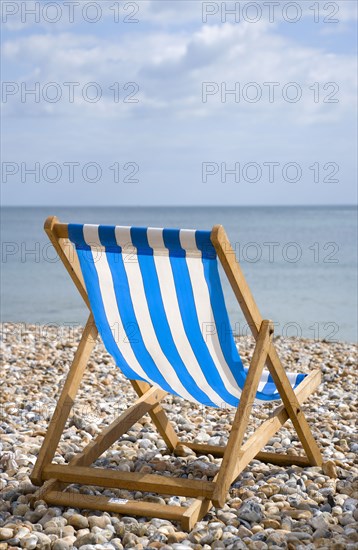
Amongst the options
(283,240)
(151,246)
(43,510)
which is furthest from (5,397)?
(283,240)

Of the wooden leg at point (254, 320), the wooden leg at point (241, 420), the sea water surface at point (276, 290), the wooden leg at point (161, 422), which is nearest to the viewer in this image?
the wooden leg at point (254, 320)

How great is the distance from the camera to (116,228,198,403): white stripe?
3040mm

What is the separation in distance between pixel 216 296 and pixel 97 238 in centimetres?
53

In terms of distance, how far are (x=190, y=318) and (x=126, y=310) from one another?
306mm

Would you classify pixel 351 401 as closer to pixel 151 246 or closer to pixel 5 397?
pixel 5 397

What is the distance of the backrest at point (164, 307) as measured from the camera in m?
2.87

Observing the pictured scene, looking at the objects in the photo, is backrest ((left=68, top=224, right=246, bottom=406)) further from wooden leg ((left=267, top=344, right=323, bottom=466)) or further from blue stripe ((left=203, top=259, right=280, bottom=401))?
wooden leg ((left=267, top=344, right=323, bottom=466))

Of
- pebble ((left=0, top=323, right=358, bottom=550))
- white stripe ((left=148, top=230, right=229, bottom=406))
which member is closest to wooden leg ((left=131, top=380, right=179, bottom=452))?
pebble ((left=0, top=323, right=358, bottom=550))

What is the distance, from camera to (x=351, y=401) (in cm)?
493

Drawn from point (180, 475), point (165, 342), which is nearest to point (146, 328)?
point (165, 342)

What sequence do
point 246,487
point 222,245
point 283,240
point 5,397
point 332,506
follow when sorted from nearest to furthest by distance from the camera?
point 222,245 → point 332,506 → point 246,487 → point 5,397 → point 283,240

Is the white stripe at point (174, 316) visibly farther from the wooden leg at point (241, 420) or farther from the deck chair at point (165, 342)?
the wooden leg at point (241, 420)

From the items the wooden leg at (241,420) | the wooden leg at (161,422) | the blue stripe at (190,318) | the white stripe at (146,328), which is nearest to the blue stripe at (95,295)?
the white stripe at (146,328)

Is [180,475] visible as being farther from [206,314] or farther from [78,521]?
[206,314]
